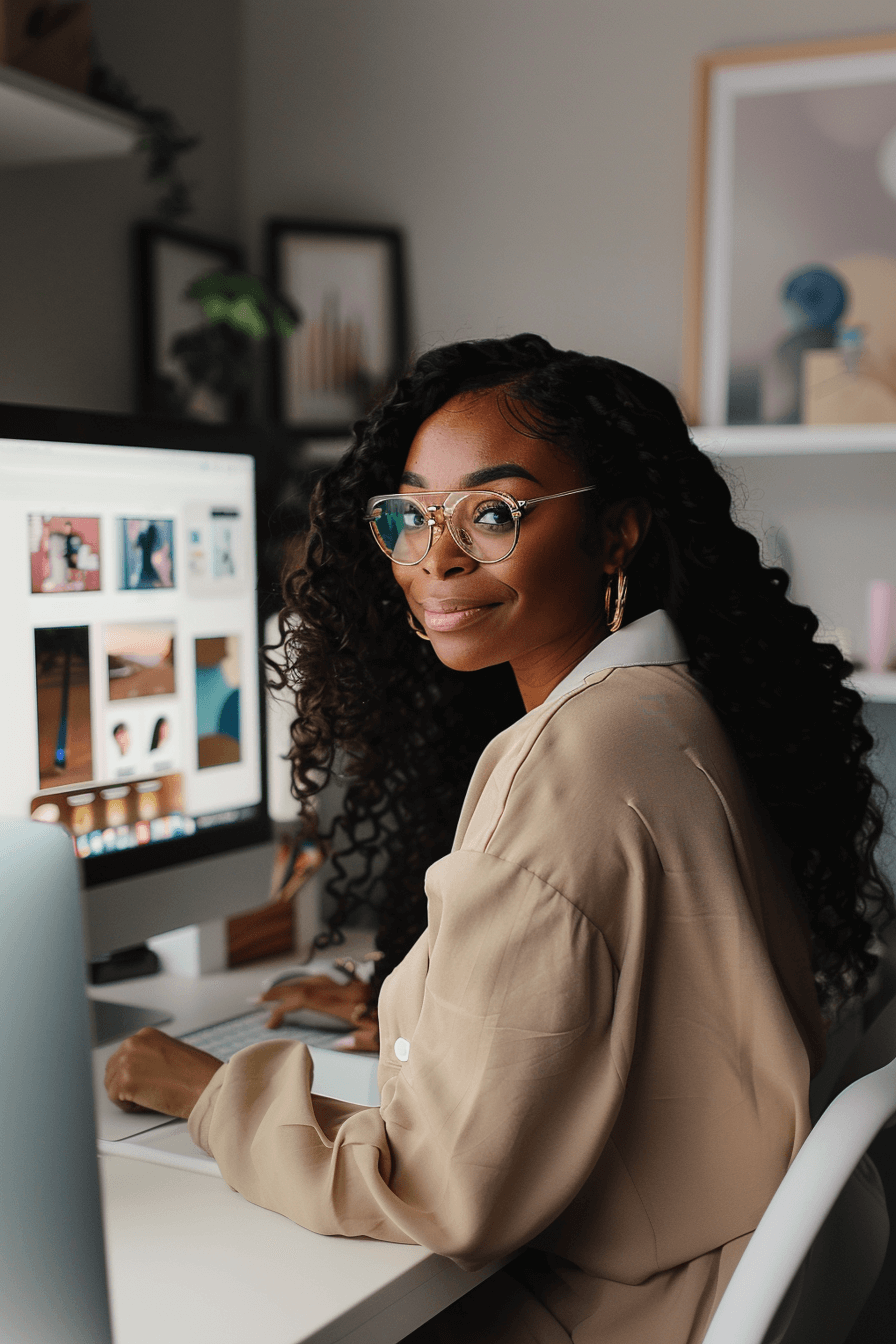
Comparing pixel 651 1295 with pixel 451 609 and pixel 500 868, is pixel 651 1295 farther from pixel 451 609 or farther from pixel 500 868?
pixel 451 609

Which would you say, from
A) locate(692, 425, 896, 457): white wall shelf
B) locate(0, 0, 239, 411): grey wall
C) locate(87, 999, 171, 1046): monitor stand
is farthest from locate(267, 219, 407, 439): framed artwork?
locate(87, 999, 171, 1046): monitor stand

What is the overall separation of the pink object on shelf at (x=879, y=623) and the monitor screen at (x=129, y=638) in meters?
1.31

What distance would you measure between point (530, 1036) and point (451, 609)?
40 cm

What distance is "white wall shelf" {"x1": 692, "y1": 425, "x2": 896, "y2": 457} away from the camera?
2146mm

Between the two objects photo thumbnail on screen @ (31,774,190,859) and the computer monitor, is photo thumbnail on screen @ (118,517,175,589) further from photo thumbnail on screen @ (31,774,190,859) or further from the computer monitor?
photo thumbnail on screen @ (31,774,190,859)

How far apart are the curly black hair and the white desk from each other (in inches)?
15.9

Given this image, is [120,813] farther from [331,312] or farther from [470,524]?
[331,312]

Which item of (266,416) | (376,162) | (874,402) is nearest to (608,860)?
(874,402)

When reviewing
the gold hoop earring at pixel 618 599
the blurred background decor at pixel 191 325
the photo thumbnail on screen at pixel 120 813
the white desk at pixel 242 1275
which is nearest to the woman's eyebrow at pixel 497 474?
the gold hoop earring at pixel 618 599

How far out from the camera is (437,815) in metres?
1.34

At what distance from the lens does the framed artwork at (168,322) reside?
2.39 meters

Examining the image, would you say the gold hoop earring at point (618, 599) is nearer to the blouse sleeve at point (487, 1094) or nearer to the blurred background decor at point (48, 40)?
the blouse sleeve at point (487, 1094)

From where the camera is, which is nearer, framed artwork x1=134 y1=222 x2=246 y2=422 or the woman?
the woman

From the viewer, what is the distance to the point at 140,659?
119cm
